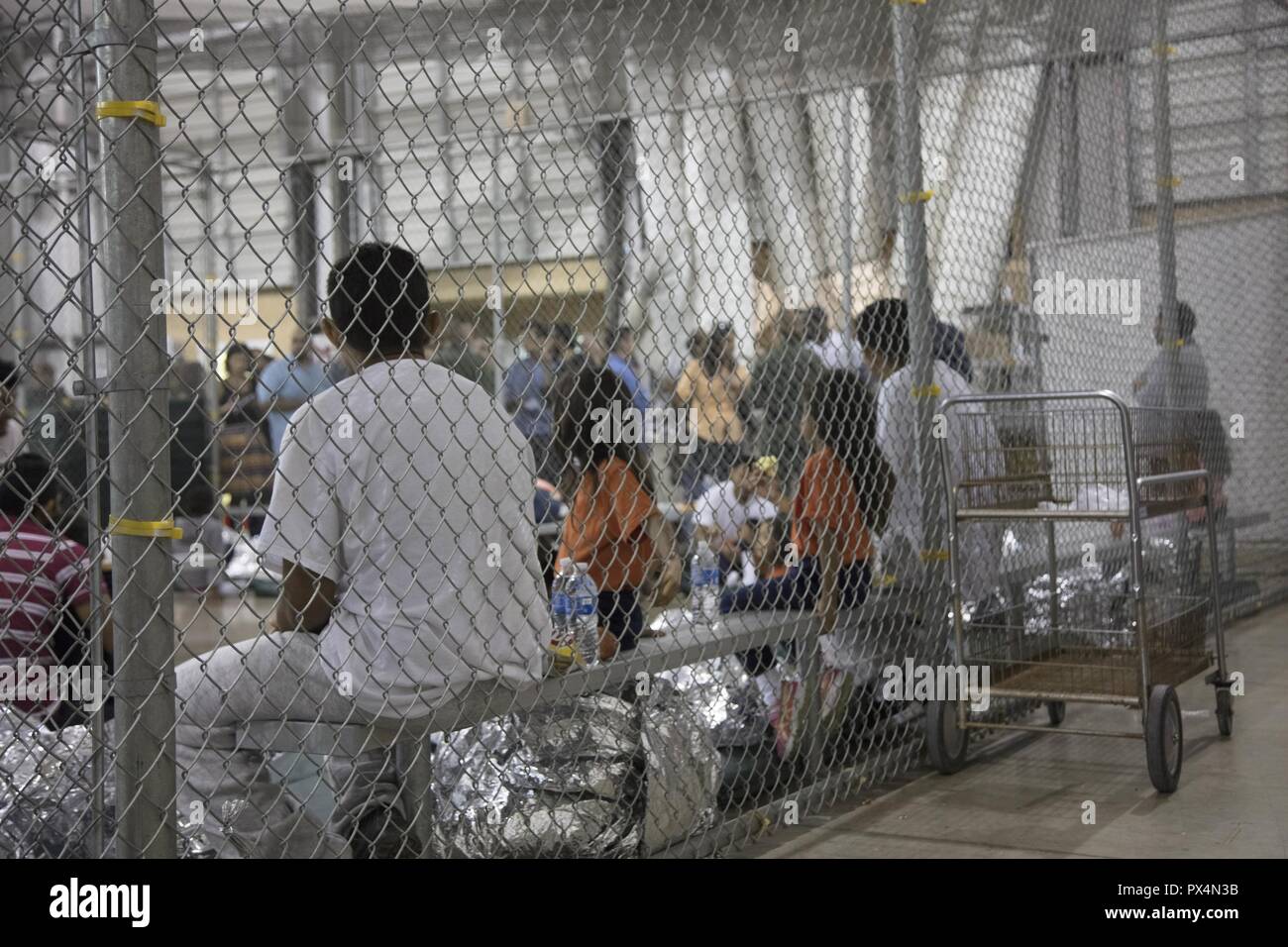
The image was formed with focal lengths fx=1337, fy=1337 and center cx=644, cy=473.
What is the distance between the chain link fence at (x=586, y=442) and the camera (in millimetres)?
2211

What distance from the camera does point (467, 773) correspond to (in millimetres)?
3182

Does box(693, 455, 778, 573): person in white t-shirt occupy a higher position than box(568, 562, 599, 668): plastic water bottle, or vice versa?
box(693, 455, 778, 573): person in white t-shirt

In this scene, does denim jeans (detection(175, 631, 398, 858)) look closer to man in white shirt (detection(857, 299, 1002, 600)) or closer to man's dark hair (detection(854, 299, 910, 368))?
man in white shirt (detection(857, 299, 1002, 600))

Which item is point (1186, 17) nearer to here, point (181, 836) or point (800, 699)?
point (800, 699)

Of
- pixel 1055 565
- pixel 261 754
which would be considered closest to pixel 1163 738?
pixel 1055 565

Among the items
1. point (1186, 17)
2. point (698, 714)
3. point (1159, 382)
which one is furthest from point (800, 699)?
point (1186, 17)

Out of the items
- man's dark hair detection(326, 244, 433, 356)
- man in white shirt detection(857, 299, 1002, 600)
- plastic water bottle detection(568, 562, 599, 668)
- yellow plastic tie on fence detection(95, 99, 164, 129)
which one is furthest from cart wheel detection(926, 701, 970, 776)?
yellow plastic tie on fence detection(95, 99, 164, 129)

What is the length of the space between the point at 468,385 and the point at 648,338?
6682 mm

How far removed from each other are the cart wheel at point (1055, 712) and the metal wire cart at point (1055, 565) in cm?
31

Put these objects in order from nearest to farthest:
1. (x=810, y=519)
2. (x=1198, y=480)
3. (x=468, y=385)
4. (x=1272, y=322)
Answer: (x=468, y=385) < (x=810, y=519) < (x=1198, y=480) < (x=1272, y=322)

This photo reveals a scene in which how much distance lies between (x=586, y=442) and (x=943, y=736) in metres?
1.56

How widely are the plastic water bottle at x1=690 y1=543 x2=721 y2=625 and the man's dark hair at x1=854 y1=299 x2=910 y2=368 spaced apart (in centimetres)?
97

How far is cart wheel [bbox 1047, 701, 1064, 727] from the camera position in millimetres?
4949

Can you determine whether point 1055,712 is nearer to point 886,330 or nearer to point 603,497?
point 886,330
